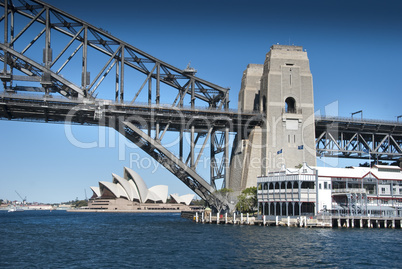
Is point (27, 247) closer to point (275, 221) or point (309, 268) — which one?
point (309, 268)

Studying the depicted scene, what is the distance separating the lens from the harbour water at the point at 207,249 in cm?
4847

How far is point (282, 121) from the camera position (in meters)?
108

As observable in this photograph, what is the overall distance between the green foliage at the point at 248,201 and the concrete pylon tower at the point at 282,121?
5271mm

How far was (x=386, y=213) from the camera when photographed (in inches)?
A: 3553

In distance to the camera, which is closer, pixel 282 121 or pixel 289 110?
pixel 282 121

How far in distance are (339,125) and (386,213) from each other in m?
31.9

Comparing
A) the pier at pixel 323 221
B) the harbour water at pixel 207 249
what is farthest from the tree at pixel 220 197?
the harbour water at pixel 207 249

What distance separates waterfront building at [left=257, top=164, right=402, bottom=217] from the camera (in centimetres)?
8744

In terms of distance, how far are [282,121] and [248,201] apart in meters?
18.1

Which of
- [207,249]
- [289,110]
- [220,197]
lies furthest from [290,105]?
[207,249]

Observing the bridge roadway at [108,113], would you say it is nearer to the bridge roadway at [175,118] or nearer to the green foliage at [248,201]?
the bridge roadway at [175,118]

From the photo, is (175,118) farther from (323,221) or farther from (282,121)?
(323,221)

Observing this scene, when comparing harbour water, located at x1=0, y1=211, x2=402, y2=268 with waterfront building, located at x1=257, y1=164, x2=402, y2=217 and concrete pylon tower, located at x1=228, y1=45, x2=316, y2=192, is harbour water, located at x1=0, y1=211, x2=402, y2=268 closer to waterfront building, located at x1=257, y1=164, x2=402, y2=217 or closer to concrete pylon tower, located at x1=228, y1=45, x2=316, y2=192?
waterfront building, located at x1=257, y1=164, x2=402, y2=217

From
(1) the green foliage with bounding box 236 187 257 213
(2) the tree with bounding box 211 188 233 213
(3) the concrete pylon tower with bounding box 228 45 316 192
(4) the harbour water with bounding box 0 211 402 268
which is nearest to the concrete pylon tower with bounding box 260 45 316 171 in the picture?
(3) the concrete pylon tower with bounding box 228 45 316 192
